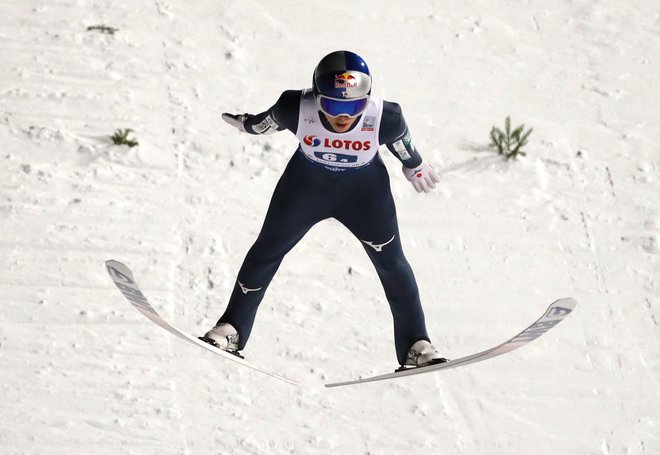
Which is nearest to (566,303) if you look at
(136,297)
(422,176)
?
(422,176)

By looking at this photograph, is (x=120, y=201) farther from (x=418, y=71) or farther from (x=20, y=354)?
(x=418, y=71)

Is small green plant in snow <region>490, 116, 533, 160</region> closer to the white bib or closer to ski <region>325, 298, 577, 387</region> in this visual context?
ski <region>325, 298, 577, 387</region>

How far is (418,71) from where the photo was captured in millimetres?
11773

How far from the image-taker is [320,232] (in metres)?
10.6

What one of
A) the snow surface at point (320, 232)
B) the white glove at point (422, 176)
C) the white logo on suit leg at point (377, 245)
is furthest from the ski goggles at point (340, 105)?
the snow surface at point (320, 232)

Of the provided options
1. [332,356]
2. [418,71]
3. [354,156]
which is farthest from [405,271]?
[418,71]

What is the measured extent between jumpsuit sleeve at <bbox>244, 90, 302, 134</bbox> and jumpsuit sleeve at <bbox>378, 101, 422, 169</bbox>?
19.3 inches

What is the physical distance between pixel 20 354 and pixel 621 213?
4.93 m

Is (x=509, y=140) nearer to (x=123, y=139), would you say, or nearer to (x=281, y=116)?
(x=123, y=139)

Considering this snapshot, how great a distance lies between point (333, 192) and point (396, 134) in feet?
1.63

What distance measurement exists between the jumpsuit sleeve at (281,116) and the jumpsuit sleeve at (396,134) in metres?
0.49

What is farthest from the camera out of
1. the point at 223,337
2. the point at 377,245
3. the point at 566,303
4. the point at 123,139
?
the point at 123,139

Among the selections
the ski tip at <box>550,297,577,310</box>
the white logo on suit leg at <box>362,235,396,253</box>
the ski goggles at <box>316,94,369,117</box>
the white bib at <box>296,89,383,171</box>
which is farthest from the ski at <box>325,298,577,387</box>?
the ski goggles at <box>316,94,369,117</box>

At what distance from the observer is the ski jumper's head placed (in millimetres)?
6980
